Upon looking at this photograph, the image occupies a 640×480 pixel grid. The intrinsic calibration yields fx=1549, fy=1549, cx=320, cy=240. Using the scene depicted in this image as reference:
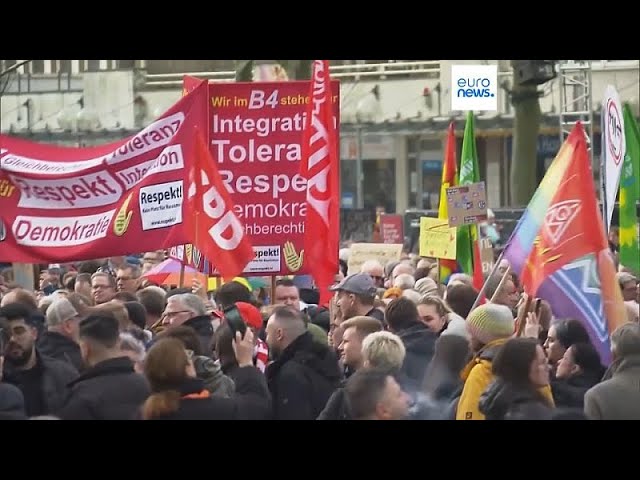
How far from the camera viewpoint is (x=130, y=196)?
358 inches

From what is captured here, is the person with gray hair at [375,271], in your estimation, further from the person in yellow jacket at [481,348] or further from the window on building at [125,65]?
the window on building at [125,65]

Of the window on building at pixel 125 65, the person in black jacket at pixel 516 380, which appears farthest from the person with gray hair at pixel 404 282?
the window on building at pixel 125 65

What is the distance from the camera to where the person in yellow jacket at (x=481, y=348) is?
661 cm

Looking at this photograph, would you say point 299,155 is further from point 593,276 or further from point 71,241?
point 593,276

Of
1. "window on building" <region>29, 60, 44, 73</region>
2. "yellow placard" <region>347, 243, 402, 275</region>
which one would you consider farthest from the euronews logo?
"window on building" <region>29, 60, 44, 73</region>

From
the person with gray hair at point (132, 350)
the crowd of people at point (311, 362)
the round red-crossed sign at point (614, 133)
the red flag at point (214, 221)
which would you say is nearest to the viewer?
the crowd of people at point (311, 362)

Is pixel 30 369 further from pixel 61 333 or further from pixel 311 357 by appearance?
pixel 311 357

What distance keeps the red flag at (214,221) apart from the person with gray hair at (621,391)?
11.2 ft

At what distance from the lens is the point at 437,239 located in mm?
13703

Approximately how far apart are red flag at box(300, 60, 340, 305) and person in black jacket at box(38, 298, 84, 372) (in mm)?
1911

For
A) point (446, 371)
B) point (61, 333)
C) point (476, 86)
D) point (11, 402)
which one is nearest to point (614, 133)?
point (446, 371)

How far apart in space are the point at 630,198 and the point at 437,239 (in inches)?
92.9

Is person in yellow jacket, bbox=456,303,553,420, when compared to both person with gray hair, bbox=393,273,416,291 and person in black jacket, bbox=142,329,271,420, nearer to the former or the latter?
person in black jacket, bbox=142,329,271,420

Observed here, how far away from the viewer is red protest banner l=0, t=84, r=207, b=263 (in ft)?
29.3
